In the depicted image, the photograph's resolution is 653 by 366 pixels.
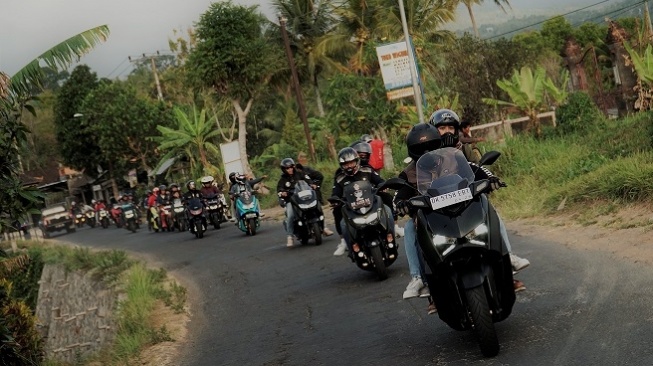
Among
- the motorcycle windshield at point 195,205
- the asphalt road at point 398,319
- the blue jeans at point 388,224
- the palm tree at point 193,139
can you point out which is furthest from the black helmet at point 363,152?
the palm tree at point 193,139

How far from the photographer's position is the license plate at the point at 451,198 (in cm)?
636

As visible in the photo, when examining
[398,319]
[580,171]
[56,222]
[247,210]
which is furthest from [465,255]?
[56,222]

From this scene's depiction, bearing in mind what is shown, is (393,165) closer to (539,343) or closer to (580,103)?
(580,103)

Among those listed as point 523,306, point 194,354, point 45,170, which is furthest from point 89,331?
point 45,170

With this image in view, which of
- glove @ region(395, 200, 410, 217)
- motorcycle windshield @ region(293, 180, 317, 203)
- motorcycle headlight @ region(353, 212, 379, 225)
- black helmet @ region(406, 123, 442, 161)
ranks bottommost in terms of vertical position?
motorcycle headlight @ region(353, 212, 379, 225)

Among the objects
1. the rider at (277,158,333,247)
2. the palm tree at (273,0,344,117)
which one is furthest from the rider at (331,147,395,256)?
the palm tree at (273,0,344,117)

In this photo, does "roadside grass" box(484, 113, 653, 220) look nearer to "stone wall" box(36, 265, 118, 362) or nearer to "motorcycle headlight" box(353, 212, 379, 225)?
"motorcycle headlight" box(353, 212, 379, 225)

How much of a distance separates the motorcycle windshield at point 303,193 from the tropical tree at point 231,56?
2398 cm

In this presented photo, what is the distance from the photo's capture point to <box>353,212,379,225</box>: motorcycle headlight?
10844 millimetres

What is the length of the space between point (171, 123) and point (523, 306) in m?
51.0

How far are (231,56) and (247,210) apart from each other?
65.2 feet

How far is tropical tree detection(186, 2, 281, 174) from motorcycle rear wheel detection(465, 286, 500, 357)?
33946 millimetres

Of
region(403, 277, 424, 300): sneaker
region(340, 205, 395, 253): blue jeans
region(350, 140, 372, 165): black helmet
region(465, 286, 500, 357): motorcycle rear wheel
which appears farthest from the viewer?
region(350, 140, 372, 165): black helmet

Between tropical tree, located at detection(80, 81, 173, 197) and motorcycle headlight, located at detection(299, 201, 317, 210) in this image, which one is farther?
tropical tree, located at detection(80, 81, 173, 197)
